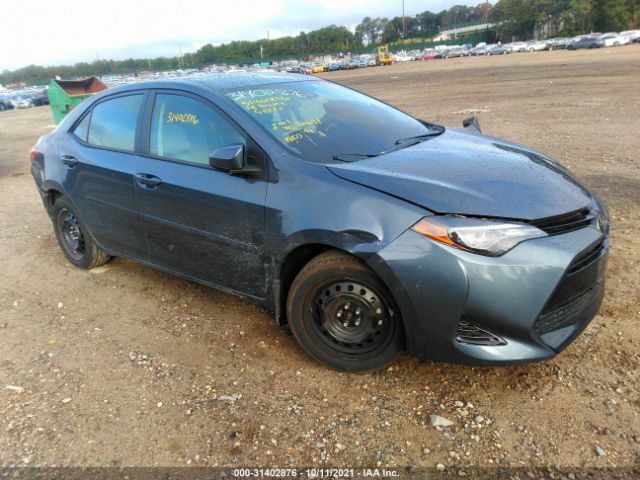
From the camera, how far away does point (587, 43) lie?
5209cm

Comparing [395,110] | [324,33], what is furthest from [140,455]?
[324,33]

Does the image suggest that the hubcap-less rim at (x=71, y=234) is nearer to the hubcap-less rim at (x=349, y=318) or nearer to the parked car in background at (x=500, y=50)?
the hubcap-less rim at (x=349, y=318)

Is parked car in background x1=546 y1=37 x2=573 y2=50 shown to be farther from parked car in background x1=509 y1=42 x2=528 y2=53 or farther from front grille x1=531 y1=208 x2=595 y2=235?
front grille x1=531 y1=208 x2=595 y2=235

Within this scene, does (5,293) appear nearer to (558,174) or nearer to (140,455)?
(140,455)

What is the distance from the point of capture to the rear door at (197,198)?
117 inches

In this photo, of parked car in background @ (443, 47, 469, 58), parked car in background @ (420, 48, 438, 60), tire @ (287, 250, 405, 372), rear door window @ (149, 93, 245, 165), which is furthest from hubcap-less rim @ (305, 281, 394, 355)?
parked car in background @ (420, 48, 438, 60)

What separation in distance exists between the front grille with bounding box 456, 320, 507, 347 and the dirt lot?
16.4 inches

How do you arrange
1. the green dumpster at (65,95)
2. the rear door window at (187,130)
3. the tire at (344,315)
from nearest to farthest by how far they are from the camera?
the tire at (344,315)
the rear door window at (187,130)
the green dumpster at (65,95)

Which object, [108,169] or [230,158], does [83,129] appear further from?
[230,158]

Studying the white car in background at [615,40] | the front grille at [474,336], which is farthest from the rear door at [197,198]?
the white car in background at [615,40]

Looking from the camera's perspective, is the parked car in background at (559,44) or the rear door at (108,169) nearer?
the rear door at (108,169)

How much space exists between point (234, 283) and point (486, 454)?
5.85 ft

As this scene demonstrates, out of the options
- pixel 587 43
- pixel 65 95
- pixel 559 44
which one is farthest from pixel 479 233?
pixel 559 44

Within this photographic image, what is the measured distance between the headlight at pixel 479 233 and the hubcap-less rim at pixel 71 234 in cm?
344
